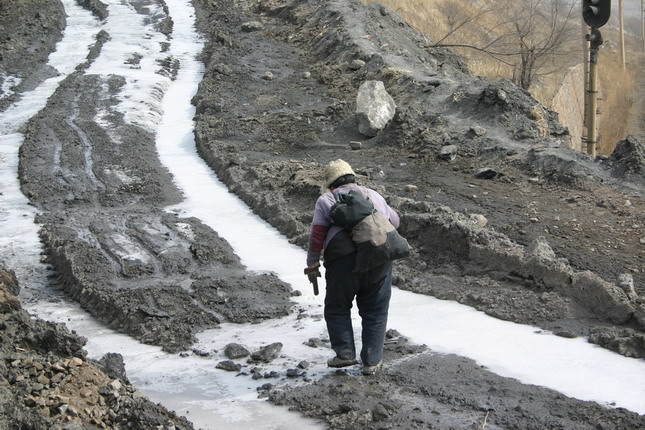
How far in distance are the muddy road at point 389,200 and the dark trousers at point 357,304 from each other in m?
0.21

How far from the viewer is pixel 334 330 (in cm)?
557

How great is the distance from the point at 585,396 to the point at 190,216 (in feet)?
20.6

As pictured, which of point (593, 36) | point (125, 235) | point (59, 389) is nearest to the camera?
point (59, 389)

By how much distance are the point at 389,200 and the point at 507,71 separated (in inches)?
631

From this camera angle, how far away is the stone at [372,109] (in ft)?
40.7

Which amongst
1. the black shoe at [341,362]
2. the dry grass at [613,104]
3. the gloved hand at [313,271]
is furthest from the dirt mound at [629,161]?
the dry grass at [613,104]

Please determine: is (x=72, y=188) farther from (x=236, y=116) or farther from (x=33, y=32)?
(x=33, y=32)

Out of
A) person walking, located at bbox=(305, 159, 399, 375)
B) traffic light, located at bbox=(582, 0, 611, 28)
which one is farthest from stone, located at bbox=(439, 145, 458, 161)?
person walking, located at bbox=(305, 159, 399, 375)

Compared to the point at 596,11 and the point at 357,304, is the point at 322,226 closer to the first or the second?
the point at 357,304

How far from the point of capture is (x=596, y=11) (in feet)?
31.6

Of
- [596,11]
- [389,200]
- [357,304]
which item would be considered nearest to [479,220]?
[389,200]

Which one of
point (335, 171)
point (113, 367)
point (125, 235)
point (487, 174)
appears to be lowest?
point (125, 235)

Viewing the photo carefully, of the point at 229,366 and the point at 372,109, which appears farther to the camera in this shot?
the point at 372,109

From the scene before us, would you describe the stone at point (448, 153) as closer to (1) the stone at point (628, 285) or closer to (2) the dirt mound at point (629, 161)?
(2) the dirt mound at point (629, 161)
